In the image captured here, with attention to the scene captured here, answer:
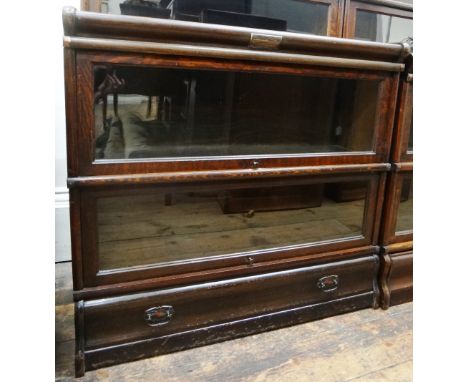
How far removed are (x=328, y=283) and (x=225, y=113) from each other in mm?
577

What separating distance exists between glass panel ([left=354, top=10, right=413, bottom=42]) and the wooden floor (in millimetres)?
918

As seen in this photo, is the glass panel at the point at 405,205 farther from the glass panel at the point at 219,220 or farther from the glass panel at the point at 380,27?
the glass panel at the point at 380,27

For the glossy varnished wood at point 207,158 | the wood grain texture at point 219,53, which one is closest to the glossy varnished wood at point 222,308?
the glossy varnished wood at point 207,158

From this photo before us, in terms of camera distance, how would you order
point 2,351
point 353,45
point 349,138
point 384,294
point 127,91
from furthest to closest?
point 384,294 → point 349,138 → point 353,45 → point 127,91 → point 2,351

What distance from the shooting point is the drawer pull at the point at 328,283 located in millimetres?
1153

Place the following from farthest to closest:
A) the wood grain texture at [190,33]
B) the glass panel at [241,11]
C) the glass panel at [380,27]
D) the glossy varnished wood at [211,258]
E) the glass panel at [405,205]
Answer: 1. the glass panel at [380,27]
2. the glass panel at [405,205]
3. the glass panel at [241,11]
4. the glossy varnished wood at [211,258]
5. the wood grain texture at [190,33]

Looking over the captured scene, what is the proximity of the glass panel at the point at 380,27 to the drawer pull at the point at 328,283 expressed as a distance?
784 mm

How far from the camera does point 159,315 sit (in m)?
0.97

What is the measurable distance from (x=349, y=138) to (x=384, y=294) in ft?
1.67

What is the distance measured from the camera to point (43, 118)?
55 cm

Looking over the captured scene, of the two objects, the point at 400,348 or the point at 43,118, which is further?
the point at 400,348
